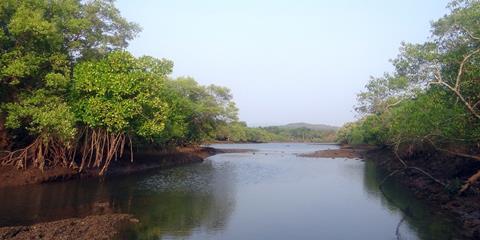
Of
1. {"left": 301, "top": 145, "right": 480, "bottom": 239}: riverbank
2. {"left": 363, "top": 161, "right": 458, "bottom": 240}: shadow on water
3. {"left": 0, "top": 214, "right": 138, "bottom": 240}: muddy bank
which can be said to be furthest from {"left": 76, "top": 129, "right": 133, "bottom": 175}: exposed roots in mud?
{"left": 301, "top": 145, "right": 480, "bottom": 239}: riverbank

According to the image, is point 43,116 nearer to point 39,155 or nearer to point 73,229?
point 39,155

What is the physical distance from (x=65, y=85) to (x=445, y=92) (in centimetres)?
2444

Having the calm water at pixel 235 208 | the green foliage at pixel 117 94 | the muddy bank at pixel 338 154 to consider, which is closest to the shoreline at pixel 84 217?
the calm water at pixel 235 208

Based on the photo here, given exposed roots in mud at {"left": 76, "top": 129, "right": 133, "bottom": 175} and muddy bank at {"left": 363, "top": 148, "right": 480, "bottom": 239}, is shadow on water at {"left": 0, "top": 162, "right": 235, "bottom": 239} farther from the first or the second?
muddy bank at {"left": 363, "top": 148, "right": 480, "bottom": 239}

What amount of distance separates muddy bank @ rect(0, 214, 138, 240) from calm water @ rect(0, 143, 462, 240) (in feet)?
2.81

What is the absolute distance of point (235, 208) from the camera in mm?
23328

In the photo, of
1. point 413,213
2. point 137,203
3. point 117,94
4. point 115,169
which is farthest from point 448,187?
point 115,169

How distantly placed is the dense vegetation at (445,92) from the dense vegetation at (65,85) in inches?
723

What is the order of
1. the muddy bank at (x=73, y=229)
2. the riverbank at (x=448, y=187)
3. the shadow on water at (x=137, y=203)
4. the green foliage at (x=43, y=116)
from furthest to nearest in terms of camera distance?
1. the green foliage at (x=43, y=116)
2. the riverbank at (x=448, y=187)
3. the shadow on water at (x=137, y=203)
4. the muddy bank at (x=73, y=229)

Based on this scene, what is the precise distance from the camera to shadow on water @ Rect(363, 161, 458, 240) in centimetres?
1829

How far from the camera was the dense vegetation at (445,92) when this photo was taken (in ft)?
59.1

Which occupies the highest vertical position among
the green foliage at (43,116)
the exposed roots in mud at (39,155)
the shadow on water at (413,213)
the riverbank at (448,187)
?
the green foliage at (43,116)

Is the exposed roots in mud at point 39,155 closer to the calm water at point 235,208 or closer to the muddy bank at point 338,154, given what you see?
the calm water at point 235,208

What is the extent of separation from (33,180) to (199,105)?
37.3 m
